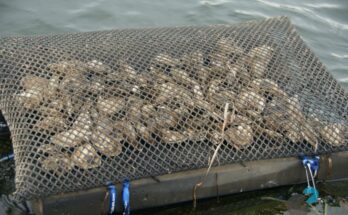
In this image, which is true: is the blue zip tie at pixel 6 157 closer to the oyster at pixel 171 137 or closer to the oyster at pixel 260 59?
the oyster at pixel 171 137

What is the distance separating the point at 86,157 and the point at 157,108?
0.80 metres

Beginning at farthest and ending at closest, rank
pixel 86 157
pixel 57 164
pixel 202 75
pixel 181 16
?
pixel 181 16, pixel 202 75, pixel 86 157, pixel 57 164

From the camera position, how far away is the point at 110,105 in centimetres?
425

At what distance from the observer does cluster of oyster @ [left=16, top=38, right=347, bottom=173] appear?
401cm

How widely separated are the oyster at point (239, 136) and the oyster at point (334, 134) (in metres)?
0.69

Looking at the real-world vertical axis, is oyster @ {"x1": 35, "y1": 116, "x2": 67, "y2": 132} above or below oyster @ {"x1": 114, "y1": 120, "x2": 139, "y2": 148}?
above

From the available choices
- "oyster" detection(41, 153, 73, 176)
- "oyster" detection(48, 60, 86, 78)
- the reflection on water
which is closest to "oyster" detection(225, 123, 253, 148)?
"oyster" detection(41, 153, 73, 176)

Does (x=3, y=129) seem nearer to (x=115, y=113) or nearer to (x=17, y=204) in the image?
(x=17, y=204)

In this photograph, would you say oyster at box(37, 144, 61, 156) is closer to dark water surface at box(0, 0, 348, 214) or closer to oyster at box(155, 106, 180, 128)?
oyster at box(155, 106, 180, 128)

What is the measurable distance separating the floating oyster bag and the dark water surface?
105 inches

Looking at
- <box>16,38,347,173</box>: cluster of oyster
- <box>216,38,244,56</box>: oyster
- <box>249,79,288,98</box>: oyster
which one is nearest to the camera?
<box>16,38,347,173</box>: cluster of oyster

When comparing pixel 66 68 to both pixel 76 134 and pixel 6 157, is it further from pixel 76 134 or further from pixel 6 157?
pixel 6 157

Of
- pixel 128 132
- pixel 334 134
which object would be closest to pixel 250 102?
pixel 334 134

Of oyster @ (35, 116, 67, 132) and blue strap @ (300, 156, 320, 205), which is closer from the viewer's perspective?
oyster @ (35, 116, 67, 132)
